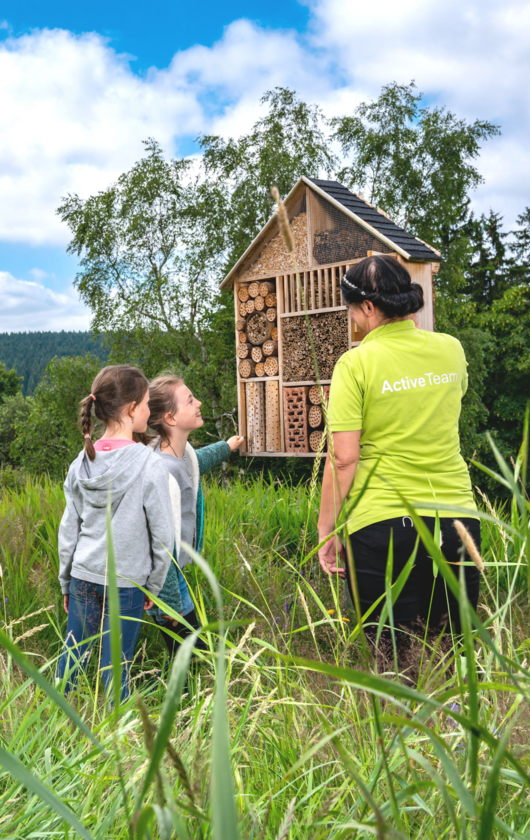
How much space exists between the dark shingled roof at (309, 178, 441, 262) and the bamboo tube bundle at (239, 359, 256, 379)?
1.89 m

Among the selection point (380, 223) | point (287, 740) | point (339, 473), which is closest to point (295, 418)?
point (380, 223)

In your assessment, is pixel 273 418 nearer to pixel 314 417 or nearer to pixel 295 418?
pixel 295 418

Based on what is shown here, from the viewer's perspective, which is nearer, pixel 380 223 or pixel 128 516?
pixel 128 516

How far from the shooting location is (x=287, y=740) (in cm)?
102

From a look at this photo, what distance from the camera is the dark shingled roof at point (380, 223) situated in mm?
5336

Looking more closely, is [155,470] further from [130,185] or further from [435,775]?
[130,185]

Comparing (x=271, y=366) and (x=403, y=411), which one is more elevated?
(x=271, y=366)

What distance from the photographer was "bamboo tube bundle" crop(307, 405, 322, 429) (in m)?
6.05

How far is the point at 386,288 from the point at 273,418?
4.35 m

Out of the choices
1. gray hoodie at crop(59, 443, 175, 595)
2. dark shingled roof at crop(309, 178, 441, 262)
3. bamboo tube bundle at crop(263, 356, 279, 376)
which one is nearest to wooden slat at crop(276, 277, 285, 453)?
bamboo tube bundle at crop(263, 356, 279, 376)

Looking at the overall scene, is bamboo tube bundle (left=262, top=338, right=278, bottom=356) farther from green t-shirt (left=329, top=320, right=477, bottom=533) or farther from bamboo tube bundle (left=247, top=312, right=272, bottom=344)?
green t-shirt (left=329, top=320, right=477, bottom=533)

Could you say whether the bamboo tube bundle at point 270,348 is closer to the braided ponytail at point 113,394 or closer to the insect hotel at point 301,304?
the insect hotel at point 301,304

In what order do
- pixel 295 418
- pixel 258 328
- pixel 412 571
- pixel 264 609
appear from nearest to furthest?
pixel 412 571, pixel 264 609, pixel 295 418, pixel 258 328

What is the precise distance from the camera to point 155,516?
240 cm
